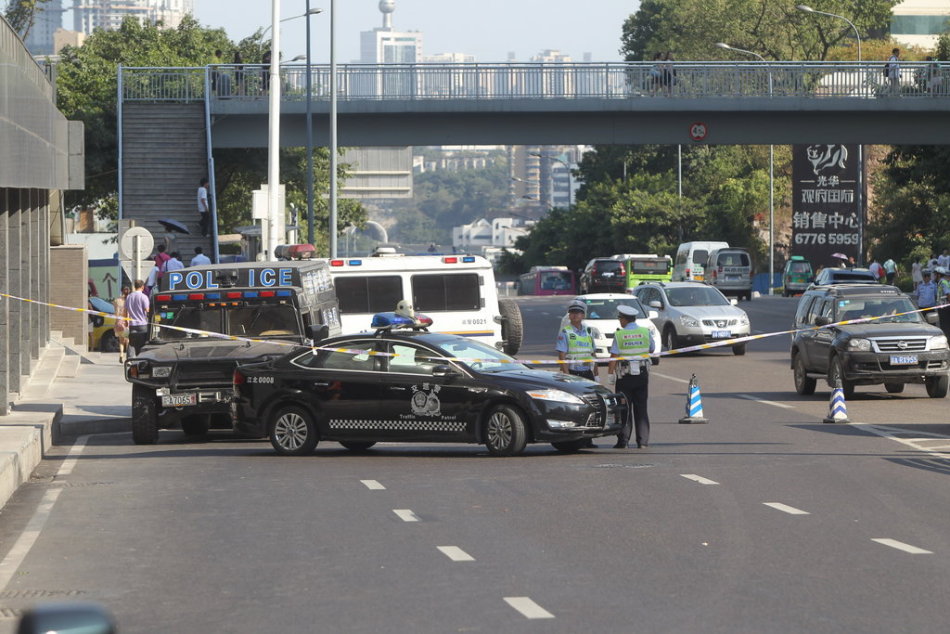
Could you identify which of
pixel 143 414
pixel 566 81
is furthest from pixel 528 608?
pixel 566 81

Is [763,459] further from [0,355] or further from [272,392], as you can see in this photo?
[0,355]

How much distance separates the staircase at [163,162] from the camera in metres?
46.6

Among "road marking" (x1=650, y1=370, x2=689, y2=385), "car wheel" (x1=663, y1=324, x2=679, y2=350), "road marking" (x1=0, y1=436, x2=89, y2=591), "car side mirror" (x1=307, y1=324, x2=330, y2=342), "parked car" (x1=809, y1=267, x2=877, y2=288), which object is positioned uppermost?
"parked car" (x1=809, y1=267, x2=877, y2=288)

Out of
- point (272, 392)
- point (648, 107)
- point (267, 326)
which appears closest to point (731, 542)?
point (272, 392)

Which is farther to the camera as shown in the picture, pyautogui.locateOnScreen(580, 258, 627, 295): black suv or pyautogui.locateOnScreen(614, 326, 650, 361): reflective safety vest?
pyautogui.locateOnScreen(580, 258, 627, 295): black suv

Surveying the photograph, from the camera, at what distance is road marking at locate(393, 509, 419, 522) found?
481 inches

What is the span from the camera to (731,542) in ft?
35.6

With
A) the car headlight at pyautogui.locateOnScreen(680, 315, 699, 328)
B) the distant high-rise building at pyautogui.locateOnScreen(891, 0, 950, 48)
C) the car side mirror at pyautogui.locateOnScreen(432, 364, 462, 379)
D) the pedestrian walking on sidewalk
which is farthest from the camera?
the distant high-rise building at pyautogui.locateOnScreen(891, 0, 950, 48)

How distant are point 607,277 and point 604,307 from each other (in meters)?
31.7

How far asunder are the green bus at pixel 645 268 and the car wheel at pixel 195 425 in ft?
150

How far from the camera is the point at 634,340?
17547 millimetres

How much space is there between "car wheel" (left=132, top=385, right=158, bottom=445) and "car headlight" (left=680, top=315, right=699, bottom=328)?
57.2ft

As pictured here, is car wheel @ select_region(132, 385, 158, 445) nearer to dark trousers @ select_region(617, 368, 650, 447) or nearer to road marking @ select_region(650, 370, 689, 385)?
dark trousers @ select_region(617, 368, 650, 447)

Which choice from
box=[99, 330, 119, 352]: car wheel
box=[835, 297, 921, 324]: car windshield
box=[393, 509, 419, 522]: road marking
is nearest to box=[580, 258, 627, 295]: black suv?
box=[99, 330, 119, 352]: car wheel
